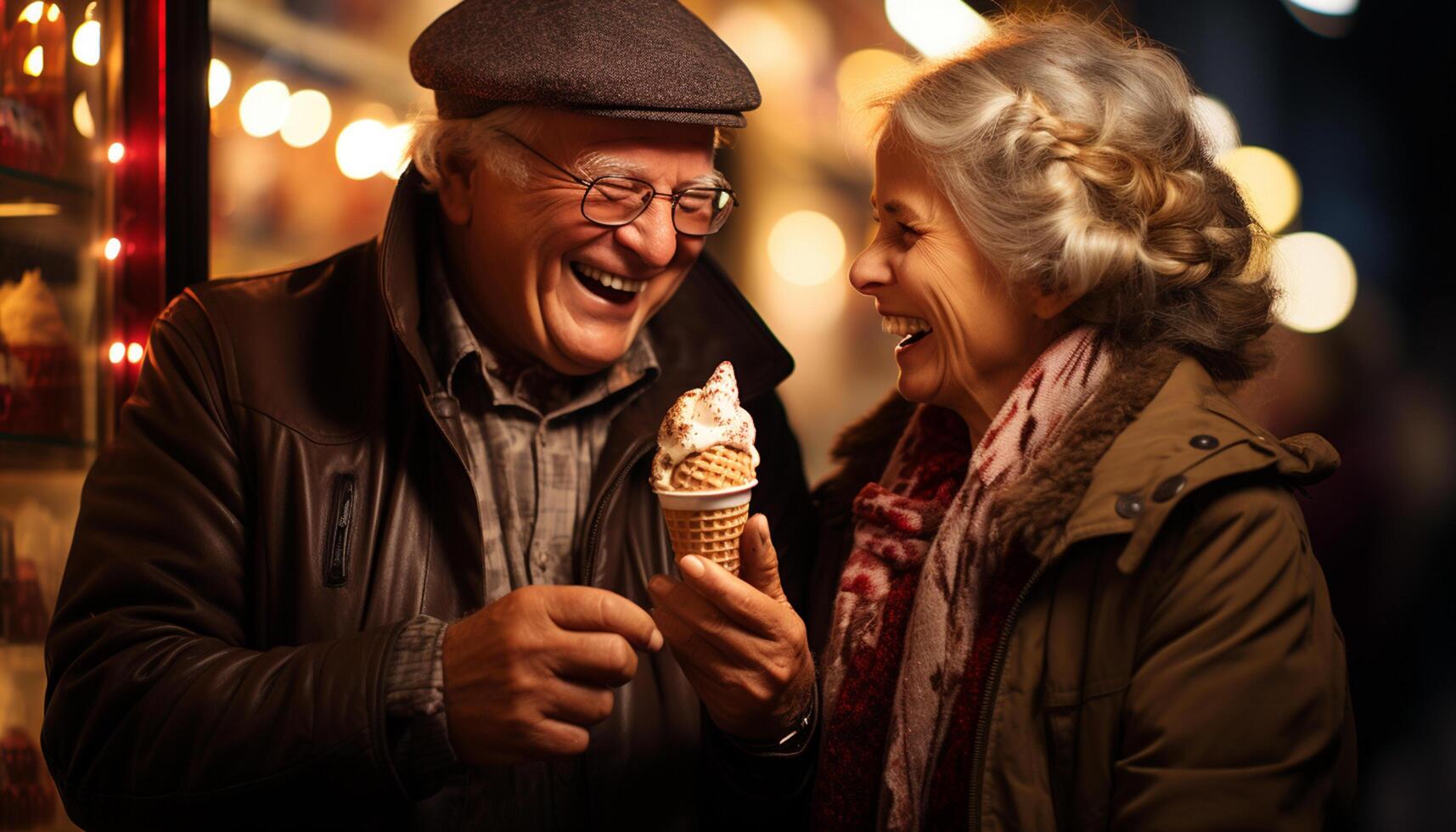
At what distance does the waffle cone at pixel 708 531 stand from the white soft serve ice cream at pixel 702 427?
0.07 meters

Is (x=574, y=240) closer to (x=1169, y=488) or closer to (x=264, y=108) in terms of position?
(x=1169, y=488)

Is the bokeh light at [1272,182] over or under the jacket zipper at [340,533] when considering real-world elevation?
over

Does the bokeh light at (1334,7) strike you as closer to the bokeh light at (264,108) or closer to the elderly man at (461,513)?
the elderly man at (461,513)

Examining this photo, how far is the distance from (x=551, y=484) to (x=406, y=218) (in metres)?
0.68

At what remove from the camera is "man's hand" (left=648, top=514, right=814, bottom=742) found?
1.87m

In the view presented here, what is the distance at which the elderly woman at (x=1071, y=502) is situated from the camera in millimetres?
1710

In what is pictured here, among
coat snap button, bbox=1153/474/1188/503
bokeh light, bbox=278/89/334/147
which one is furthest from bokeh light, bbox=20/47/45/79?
coat snap button, bbox=1153/474/1188/503

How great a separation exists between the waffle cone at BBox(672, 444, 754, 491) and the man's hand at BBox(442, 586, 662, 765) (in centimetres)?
28

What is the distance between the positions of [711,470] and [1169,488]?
0.78 m

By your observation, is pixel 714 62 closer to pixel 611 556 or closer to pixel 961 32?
pixel 611 556

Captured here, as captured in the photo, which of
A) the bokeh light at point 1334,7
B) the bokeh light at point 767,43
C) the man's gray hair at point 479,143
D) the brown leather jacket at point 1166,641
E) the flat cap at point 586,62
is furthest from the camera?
the bokeh light at point 767,43

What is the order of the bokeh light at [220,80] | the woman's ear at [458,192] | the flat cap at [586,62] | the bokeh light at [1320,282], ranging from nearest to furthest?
the flat cap at [586,62], the woman's ear at [458,192], the bokeh light at [220,80], the bokeh light at [1320,282]

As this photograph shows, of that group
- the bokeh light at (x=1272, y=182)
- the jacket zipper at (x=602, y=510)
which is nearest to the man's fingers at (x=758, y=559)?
the jacket zipper at (x=602, y=510)

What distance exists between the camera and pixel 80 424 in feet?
9.07
